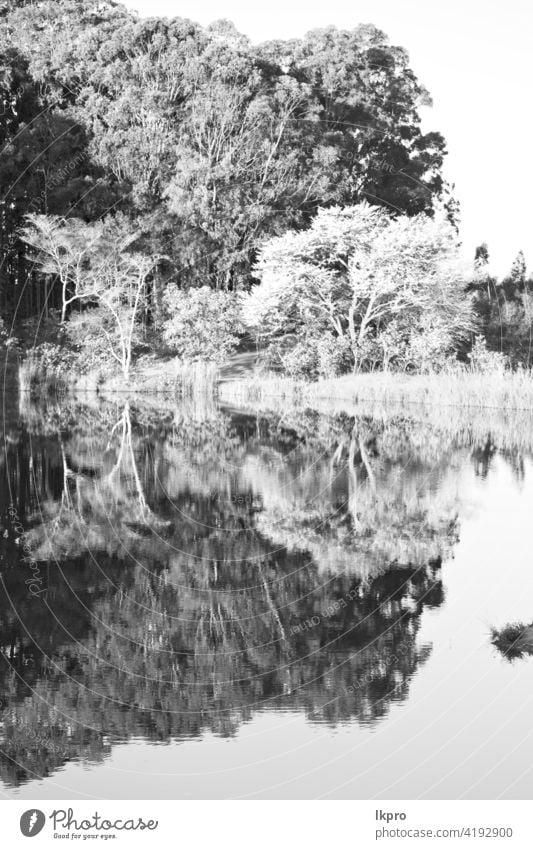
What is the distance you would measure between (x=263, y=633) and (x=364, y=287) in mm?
25353

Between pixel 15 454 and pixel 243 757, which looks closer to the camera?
pixel 243 757

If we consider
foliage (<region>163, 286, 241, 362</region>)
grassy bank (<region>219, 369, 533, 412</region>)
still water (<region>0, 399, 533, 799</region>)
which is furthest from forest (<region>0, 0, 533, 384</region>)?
still water (<region>0, 399, 533, 799</region>)

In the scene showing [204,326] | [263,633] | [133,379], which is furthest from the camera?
[133,379]

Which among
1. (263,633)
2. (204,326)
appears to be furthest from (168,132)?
(263,633)

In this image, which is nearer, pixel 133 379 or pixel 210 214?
pixel 133 379

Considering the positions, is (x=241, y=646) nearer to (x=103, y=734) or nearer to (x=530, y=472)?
(x=103, y=734)

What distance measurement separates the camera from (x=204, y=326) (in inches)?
1375

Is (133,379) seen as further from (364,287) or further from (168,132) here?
(168,132)

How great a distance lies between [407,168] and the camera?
4722 centimetres

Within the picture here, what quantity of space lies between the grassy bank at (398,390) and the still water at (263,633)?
31.6 feet

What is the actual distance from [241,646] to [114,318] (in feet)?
99.0

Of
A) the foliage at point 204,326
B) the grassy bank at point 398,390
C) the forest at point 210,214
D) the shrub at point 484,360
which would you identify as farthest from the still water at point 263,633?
the foliage at point 204,326

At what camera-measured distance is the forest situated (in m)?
33.2
